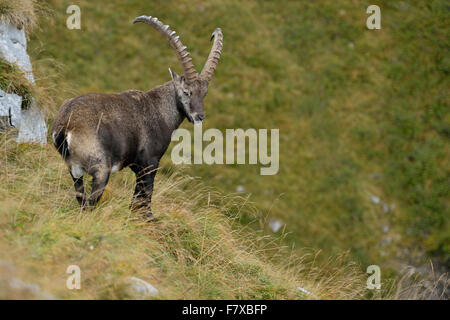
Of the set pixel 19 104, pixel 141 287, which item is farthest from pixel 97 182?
pixel 19 104

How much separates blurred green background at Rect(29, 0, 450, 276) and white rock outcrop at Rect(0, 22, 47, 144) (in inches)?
342

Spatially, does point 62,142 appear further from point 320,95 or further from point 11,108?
point 320,95

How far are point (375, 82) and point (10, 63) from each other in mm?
18794

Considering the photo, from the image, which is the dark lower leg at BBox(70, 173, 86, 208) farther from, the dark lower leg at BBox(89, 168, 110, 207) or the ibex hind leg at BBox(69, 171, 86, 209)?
the dark lower leg at BBox(89, 168, 110, 207)

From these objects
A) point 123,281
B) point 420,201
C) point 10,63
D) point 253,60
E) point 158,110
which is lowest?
→ point 420,201

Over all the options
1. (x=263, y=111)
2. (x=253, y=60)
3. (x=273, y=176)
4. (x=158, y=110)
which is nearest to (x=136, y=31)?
(x=253, y=60)

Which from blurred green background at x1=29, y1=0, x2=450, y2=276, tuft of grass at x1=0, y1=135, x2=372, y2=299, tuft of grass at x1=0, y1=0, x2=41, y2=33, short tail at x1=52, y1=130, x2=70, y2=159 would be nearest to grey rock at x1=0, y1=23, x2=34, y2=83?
tuft of grass at x1=0, y1=0, x2=41, y2=33

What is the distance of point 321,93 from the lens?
79.8 ft

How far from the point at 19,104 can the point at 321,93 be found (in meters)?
16.9

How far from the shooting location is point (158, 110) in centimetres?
938

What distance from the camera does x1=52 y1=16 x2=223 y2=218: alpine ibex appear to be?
7.56 m

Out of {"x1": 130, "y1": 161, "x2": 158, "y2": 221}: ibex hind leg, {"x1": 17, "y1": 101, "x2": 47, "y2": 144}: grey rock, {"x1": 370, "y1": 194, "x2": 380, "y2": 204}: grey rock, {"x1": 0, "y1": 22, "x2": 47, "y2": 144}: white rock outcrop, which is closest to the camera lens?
{"x1": 130, "y1": 161, "x2": 158, "y2": 221}: ibex hind leg
